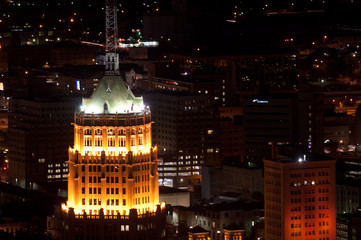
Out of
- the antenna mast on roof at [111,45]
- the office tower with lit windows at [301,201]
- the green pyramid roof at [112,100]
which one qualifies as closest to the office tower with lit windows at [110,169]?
the green pyramid roof at [112,100]

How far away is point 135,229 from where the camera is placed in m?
161

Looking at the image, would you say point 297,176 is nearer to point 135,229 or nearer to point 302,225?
point 302,225

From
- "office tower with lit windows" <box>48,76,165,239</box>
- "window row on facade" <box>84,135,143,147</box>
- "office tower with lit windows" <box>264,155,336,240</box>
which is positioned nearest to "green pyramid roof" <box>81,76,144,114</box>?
"office tower with lit windows" <box>48,76,165,239</box>

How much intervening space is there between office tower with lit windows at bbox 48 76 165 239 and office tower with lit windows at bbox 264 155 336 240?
23789 millimetres

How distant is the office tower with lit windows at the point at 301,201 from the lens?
184 meters

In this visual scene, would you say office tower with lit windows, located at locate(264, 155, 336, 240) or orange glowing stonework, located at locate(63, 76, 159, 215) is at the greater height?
orange glowing stonework, located at locate(63, 76, 159, 215)

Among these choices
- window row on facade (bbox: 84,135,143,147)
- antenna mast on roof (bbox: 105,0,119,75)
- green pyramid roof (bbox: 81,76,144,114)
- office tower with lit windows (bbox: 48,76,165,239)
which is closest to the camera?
office tower with lit windows (bbox: 48,76,165,239)

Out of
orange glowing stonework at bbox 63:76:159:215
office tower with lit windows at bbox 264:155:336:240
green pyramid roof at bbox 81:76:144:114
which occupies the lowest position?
office tower with lit windows at bbox 264:155:336:240

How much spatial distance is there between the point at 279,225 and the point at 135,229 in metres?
25.2

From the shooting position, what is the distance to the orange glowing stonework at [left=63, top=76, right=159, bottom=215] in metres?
161

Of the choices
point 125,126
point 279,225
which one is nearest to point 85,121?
point 125,126

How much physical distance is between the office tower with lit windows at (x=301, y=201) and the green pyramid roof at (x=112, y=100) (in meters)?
25.6

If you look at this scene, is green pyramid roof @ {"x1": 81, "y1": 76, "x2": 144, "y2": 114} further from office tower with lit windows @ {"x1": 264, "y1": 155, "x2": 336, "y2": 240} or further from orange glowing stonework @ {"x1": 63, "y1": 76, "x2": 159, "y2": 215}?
office tower with lit windows @ {"x1": 264, "y1": 155, "x2": 336, "y2": 240}

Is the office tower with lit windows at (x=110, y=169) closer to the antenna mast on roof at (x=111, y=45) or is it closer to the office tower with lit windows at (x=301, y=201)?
the antenna mast on roof at (x=111, y=45)
